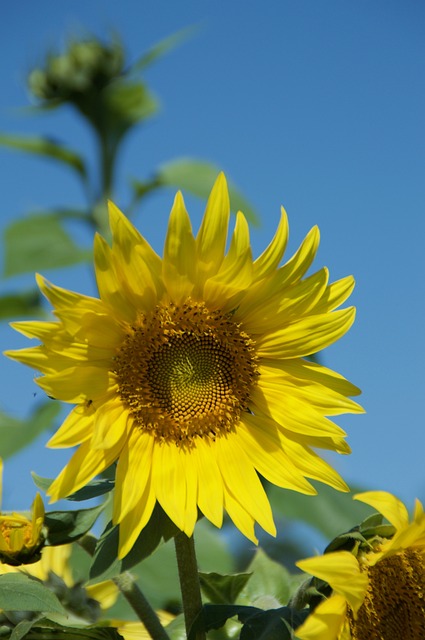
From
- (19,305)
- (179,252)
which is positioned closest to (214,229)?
(179,252)

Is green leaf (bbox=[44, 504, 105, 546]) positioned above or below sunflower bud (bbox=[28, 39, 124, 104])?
below

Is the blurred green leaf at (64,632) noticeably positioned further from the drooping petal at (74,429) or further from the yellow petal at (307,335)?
the yellow petal at (307,335)

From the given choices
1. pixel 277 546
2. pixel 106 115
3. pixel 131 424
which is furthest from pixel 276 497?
pixel 106 115

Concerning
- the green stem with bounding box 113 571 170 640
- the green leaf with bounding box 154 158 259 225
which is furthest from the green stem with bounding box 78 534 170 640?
the green leaf with bounding box 154 158 259 225

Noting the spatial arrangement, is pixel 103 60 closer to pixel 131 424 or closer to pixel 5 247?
pixel 5 247

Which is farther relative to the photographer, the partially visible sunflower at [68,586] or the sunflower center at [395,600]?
the partially visible sunflower at [68,586]

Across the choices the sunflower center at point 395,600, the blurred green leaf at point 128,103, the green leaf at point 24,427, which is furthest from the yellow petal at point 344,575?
the blurred green leaf at point 128,103

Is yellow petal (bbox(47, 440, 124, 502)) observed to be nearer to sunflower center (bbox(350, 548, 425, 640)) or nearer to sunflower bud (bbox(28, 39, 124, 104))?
sunflower center (bbox(350, 548, 425, 640))
